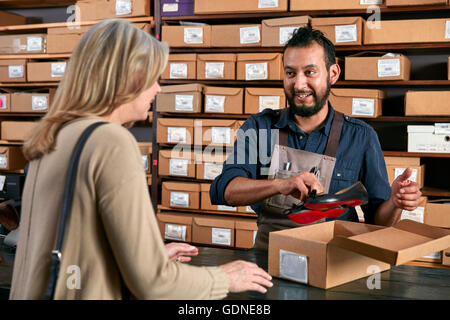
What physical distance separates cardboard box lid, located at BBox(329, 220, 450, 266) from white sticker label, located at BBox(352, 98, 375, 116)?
168 cm

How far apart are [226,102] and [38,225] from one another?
8.22ft

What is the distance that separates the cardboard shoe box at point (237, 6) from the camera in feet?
10.2

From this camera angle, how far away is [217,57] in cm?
327

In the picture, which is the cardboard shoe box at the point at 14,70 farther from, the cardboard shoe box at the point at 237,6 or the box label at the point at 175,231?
the box label at the point at 175,231

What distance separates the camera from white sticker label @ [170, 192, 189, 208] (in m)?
3.41

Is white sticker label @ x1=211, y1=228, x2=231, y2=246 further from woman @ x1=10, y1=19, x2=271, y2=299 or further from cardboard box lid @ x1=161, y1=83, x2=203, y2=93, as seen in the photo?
woman @ x1=10, y1=19, x2=271, y2=299

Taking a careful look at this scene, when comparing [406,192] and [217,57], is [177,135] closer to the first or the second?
[217,57]

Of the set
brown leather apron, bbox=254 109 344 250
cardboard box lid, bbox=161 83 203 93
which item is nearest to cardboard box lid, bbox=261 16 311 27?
cardboard box lid, bbox=161 83 203 93

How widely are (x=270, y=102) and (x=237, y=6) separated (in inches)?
29.9

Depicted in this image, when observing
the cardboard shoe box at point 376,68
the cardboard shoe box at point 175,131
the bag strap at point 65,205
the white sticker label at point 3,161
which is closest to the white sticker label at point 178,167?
the cardboard shoe box at point 175,131

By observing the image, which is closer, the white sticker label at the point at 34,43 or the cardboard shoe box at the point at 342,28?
the cardboard shoe box at the point at 342,28
